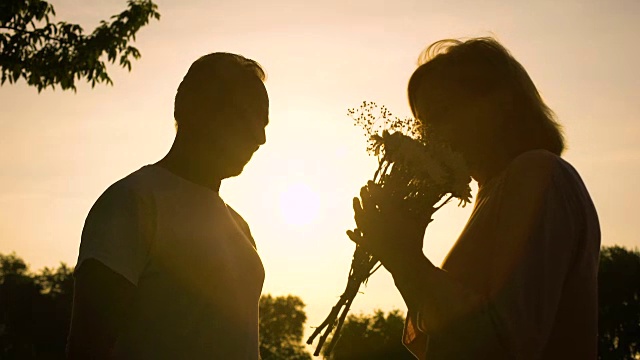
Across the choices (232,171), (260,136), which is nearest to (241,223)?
(232,171)

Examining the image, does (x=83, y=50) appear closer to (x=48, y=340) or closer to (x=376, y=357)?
(x=376, y=357)

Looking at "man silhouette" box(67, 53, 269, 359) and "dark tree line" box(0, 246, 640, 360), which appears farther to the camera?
"dark tree line" box(0, 246, 640, 360)

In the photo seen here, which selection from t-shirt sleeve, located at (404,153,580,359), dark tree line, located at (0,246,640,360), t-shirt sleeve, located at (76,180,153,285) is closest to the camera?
t-shirt sleeve, located at (404,153,580,359)

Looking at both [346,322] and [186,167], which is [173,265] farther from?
[346,322]

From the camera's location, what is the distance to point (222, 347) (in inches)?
184

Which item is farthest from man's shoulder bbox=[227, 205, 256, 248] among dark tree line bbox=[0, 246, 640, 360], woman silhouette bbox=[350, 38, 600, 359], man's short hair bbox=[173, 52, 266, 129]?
dark tree line bbox=[0, 246, 640, 360]

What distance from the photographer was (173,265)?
445 centimetres

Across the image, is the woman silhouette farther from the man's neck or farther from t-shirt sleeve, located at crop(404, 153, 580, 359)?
the man's neck

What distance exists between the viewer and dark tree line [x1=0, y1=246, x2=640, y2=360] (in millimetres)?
65812

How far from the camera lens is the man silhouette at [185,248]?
4.05 m

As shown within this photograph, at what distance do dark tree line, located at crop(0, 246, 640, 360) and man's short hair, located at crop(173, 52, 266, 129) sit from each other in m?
56.8

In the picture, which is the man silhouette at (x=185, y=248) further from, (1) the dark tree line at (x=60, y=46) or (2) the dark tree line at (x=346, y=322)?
(2) the dark tree line at (x=346, y=322)

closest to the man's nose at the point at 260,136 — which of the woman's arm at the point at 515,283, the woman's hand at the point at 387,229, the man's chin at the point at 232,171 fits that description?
the man's chin at the point at 232,171

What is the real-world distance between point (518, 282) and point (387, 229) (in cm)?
85
